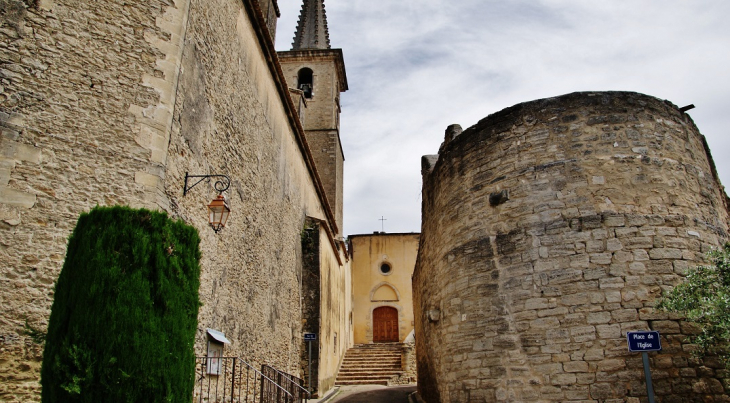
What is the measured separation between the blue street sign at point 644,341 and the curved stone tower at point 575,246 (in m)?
0.66

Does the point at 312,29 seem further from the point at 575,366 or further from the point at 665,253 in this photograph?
the point at 575,366

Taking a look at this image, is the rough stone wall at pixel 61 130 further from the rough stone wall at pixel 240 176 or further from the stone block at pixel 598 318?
the stone block at pixel 598 318

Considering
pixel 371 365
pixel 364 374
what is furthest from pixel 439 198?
pixel 371 365

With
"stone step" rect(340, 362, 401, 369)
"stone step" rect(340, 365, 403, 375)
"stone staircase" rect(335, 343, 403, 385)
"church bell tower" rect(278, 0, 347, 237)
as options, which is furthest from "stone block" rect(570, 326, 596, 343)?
"church bell tower" rect(278, 0, 347, 237)

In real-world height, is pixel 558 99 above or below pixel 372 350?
above

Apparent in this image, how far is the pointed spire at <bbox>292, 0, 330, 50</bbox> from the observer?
94.1 ft

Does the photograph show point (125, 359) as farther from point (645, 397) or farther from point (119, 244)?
point (645, 397)

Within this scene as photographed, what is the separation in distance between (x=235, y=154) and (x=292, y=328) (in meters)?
5.82

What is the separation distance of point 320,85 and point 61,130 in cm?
2245

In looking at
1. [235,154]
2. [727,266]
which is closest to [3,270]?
[235,154]

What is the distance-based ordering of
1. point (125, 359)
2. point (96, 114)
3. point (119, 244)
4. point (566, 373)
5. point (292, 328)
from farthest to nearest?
point (292, 328) < point (566, 373) < point (96, 114) < point (119, 244) < point (125, 359)

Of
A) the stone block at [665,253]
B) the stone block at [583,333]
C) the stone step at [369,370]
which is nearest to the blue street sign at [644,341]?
the stone block at [583,333]

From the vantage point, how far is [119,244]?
420cm

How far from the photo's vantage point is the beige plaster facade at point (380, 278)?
88.7ft
